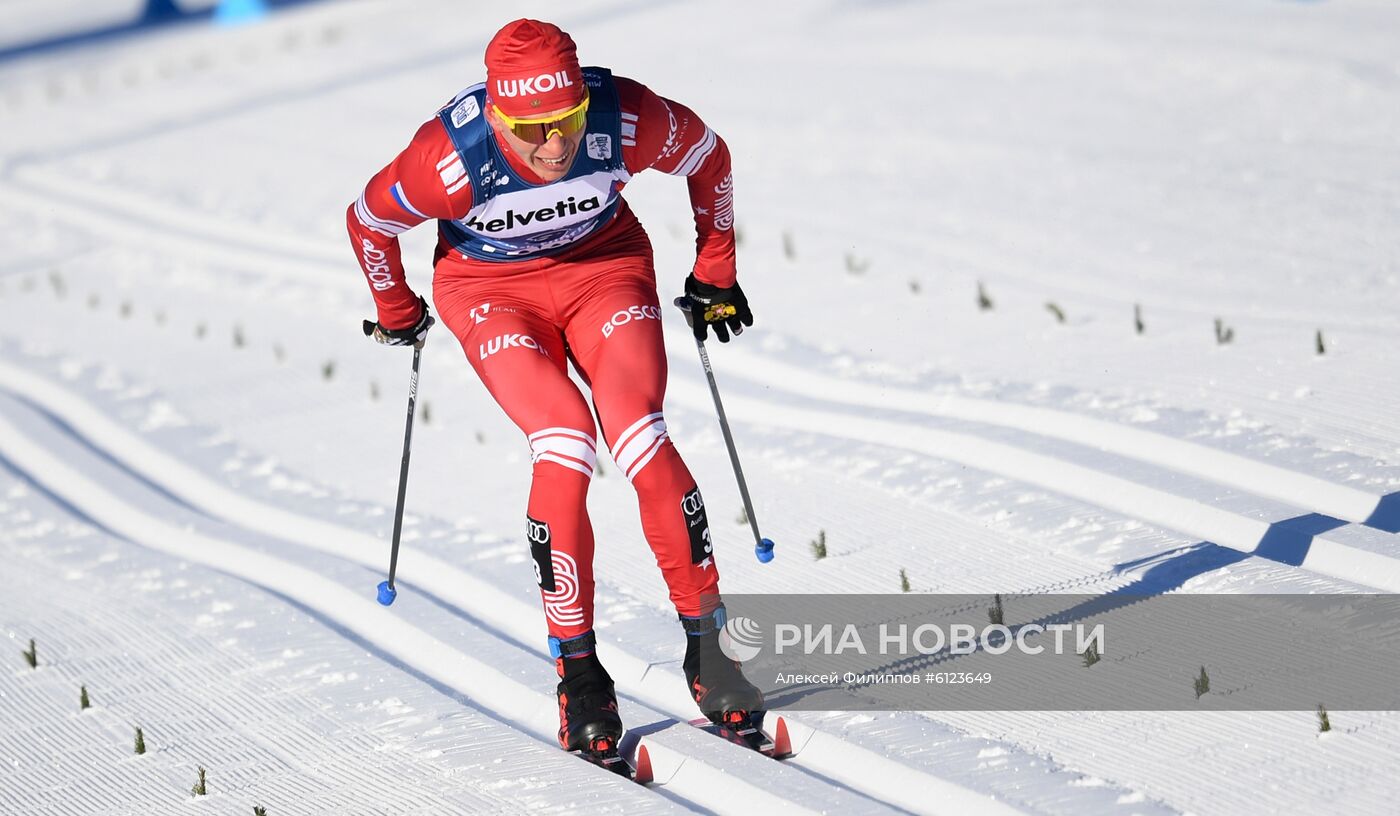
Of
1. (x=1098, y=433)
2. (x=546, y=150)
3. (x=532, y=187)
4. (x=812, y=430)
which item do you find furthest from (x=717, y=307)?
(x=812, y=430)

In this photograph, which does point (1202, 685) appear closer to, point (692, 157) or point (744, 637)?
point (744, 637)

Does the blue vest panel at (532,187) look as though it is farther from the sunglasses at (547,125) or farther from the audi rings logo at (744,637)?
the audi rings logo at (744,637)

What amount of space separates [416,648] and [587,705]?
1.32m

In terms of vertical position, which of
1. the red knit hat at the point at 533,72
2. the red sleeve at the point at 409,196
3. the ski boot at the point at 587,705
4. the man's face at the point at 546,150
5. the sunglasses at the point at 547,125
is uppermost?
the red knit hat at the point at 533,72

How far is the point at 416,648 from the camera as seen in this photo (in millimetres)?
6059

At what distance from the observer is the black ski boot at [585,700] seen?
4918 millimetres

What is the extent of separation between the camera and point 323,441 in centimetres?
862

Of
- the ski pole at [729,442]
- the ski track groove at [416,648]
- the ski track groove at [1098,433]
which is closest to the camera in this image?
the ski track groove at [416,648]

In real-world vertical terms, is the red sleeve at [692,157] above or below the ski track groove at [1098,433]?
above

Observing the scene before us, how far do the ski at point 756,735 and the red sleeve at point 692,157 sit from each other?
144 centimetres

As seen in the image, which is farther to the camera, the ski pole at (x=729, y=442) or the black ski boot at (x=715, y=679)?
the ski pole at (x=729, y=442)

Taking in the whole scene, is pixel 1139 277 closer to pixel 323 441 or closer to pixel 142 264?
pixel 323 441

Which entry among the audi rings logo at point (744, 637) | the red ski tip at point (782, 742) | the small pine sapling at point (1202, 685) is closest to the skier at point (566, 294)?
the red ski tip at point (782, 742)

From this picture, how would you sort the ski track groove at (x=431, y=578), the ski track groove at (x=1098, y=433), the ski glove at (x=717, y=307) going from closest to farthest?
the ski track groove at (x=431, y=578), the ski glove at (x=717, y=307), the ski track groove at (x=1098, y=433)
